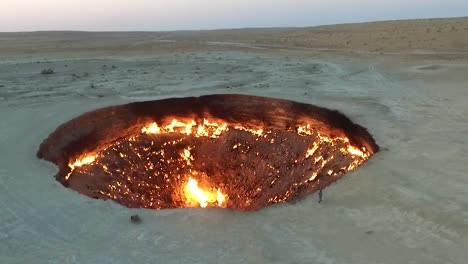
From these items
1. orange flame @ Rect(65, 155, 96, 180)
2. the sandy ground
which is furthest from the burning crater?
the sandy ground

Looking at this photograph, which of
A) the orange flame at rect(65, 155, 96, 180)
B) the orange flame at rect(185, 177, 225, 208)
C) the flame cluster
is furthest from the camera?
the orange flame at rect(185, 177, 225, 208)

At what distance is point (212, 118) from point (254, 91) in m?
1.43

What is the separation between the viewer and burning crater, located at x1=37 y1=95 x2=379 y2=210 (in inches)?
327

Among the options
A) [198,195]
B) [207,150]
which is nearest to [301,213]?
[198,195]

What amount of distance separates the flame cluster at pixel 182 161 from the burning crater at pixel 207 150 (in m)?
0.02

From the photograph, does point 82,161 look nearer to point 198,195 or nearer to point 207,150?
point 198,195

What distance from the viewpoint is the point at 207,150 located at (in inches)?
418

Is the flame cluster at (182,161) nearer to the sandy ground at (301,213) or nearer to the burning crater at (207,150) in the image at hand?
the burning crater at (207,150)

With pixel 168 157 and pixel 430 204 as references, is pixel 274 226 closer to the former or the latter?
pixel 430 204

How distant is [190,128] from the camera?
1118 cm

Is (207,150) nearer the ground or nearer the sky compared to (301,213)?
nearer the ground

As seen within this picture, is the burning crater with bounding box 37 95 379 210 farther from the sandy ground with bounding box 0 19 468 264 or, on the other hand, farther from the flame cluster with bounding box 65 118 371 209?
the sandy ground with bounding box 0 19 468 264

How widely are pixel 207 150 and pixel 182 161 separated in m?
0.63

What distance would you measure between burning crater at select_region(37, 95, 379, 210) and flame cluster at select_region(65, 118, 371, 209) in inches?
0.9
